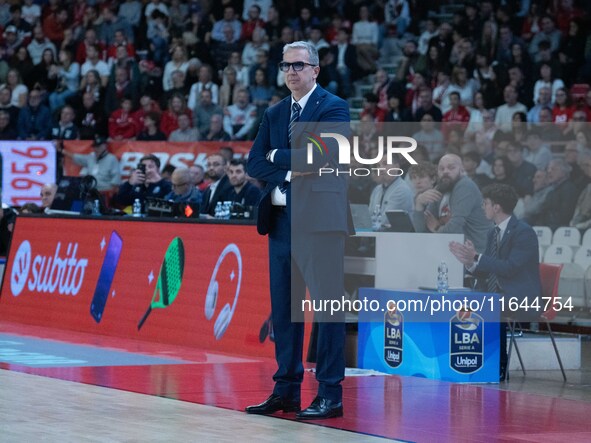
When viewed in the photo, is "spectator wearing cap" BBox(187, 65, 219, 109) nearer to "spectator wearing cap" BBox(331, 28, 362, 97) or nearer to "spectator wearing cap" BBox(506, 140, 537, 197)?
"spectator wearing cap" BBox(331, 28, 362, 97)

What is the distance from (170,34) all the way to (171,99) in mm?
2768

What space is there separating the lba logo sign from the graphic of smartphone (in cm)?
250

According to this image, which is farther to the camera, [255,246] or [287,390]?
[255,246]

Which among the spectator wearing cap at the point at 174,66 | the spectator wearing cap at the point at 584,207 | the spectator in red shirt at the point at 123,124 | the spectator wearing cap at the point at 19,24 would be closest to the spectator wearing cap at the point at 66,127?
the spectator in red shirt at the point at 123,124

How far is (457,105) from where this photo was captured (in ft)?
55.5

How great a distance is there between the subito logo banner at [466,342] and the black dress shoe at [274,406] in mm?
2382

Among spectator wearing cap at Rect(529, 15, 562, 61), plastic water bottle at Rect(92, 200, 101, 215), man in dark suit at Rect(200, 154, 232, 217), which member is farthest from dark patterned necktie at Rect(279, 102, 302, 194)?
spectator wearing cap at Rect(529, 15, 562, 61)

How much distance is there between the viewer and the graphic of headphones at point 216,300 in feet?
36.0

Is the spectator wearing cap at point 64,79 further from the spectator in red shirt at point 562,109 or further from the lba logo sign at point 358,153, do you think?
the spectator in red shirt at point 562,109

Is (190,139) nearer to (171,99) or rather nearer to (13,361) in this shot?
(171,99)

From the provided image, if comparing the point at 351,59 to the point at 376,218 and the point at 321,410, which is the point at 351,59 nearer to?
the point at 376,218

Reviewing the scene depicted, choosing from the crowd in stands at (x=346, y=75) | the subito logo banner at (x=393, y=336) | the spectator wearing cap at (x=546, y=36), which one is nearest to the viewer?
the subito logo banner at (x=393, y=336)

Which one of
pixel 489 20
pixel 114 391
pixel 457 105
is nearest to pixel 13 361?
pixel 114 391

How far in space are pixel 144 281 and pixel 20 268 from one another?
2.55 metres
